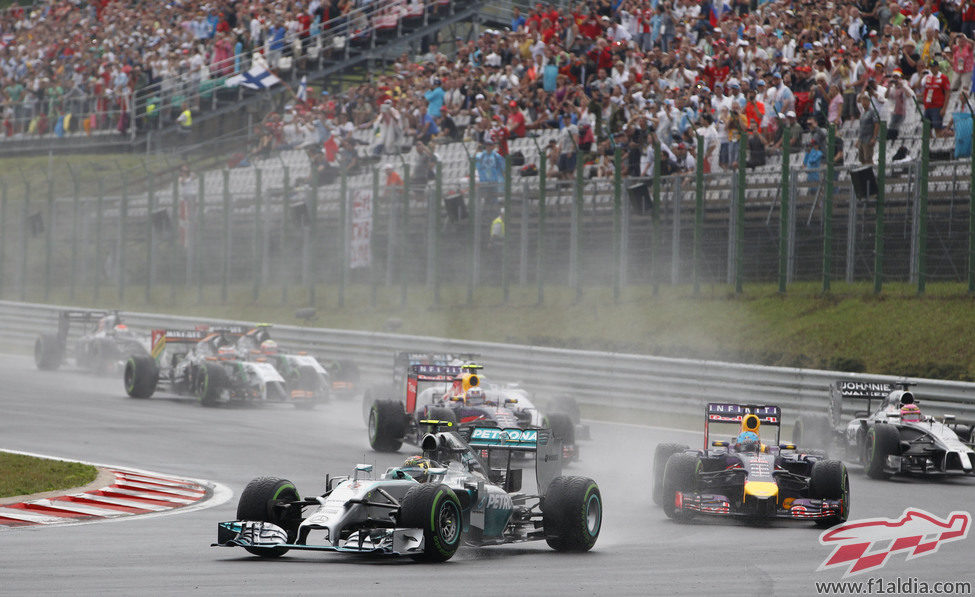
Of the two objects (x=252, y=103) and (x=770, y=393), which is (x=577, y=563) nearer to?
(x=770, y=393)

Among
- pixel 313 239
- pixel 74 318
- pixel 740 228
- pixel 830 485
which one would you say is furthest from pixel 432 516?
pixel 313 239

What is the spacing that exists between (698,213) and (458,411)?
941 centimetres

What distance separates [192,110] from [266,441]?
27190 mm

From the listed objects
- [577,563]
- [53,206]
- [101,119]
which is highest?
[101,119]

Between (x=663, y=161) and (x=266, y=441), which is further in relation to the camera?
(x=663, y=161)

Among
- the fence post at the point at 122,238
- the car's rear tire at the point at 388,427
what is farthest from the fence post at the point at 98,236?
the car's rear tire at the point at 388,427

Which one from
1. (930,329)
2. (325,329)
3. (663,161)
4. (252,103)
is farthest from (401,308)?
(252,103)

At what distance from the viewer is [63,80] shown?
49562 millimetres

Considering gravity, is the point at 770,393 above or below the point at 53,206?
below

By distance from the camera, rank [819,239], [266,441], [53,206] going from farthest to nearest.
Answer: [53,206]
[819,239]
[266,441]

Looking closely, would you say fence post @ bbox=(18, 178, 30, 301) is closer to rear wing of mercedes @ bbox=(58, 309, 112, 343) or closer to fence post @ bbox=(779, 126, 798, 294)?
rear wing of mercedes @ bbox=(58, 309, 112, 343)

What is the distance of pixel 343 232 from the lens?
110ft

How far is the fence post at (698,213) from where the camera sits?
27.0 meters

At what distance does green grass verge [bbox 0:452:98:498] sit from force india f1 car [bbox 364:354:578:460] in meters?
4.32
